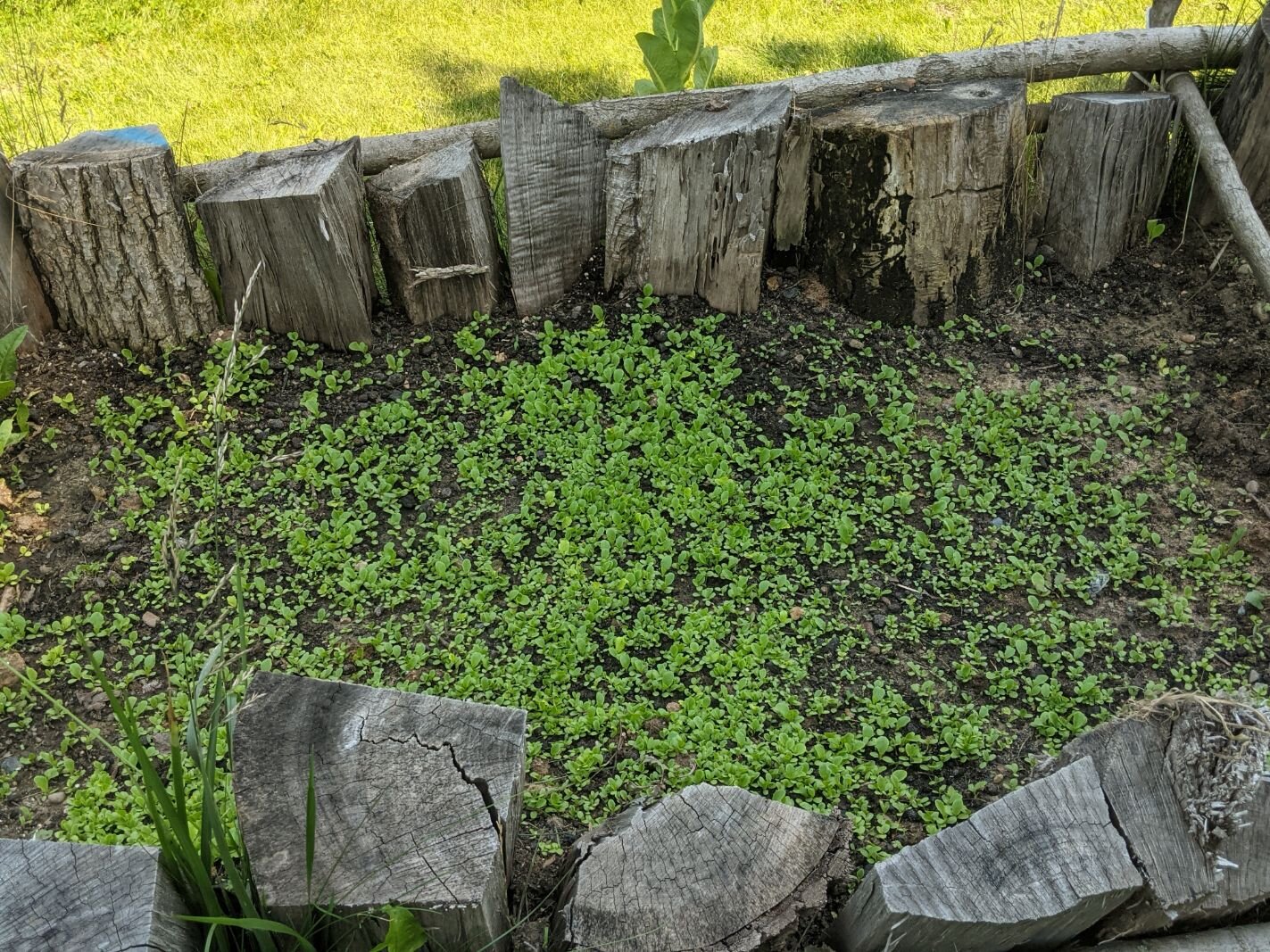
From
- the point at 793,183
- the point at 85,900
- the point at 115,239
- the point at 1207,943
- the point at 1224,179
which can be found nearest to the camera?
the point at 85,900

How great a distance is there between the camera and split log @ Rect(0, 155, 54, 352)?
380 cm

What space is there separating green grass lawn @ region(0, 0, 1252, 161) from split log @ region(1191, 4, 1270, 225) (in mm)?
1611

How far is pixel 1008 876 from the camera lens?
81.1 inches

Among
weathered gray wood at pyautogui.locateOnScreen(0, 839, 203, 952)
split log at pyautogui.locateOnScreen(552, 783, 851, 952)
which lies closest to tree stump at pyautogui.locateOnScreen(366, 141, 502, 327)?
split log at pyautogui.locateOnScreen(552, 783, 851, 952)

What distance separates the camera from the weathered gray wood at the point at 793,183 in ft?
13.8

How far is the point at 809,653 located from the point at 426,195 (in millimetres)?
2305

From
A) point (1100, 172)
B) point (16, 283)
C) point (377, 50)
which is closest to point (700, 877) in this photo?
point (16, 283)

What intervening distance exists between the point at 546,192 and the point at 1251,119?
10.2ft

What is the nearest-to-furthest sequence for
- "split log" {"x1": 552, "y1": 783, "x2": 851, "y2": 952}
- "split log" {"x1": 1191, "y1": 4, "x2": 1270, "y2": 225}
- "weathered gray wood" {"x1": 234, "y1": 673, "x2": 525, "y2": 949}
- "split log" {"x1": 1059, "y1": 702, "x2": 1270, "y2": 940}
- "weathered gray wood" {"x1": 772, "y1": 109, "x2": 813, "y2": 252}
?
"weathered gray wood" {"x1": 234, "y1": 673, "x2": 525, "y2": 949} < "split log" {"x1": 552, "y1": 783, "x2": 851, "y2": 952} < "split log" {"x1": 1059, "y1": 702, "x2": 1270, "y2": 940} < "weathered gray wood" {"x1": 772, "y1": 109, "x2": 813, "y2": 252} < "split log" {"x1": 1191, "y1": 4, "x2": 1270, "y2": 225}

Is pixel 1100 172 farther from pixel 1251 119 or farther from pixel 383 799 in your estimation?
pixel 383 799

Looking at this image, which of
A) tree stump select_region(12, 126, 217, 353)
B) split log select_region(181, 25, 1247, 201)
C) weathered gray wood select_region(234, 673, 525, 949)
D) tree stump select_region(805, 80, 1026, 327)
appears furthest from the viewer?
split log select_region(181, 25, 1247, 201)

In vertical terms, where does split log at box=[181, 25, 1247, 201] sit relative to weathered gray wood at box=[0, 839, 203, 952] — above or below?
above

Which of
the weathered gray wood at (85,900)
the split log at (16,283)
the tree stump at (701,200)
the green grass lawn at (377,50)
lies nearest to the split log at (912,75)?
the tree stump at (701,200)

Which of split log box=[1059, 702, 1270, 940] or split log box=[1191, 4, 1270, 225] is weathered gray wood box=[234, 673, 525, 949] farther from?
split log box=[1191, 4, 1270, 225]
